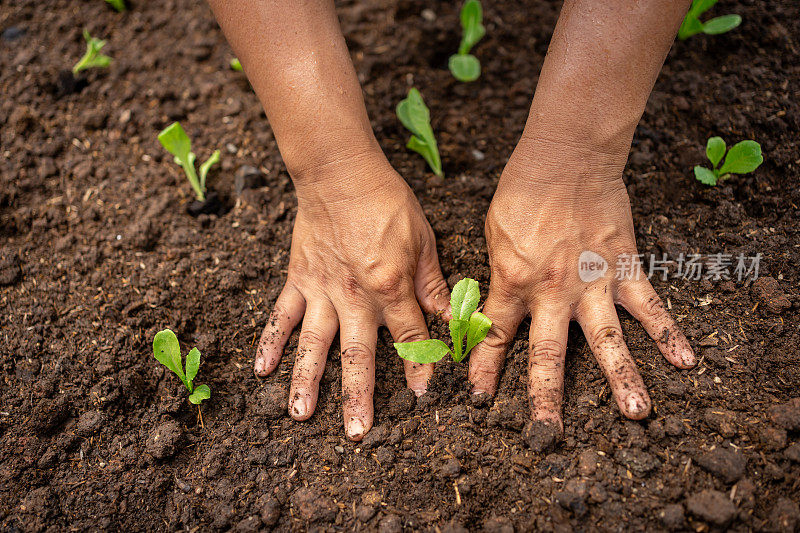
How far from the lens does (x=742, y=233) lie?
1833mm

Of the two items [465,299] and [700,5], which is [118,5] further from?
[700,5]

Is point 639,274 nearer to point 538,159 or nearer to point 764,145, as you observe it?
point 538,159

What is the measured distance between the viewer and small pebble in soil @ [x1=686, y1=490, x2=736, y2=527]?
50.8 inches

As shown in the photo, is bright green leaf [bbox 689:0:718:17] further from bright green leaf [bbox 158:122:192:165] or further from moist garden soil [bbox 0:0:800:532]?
bright green leaf [bbox 158:122:192:165]

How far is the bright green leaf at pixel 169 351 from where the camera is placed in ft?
5.36

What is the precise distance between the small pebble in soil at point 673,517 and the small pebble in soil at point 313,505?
767 mm

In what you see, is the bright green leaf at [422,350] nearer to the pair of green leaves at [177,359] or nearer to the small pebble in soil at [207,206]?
the pair of green leaves at [177,359]

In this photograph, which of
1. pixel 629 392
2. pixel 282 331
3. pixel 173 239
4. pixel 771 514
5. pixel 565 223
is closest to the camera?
pixel 771 514

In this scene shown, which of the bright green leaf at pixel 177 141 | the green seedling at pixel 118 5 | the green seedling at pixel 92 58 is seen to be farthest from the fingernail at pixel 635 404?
the green seedling at pixel 118 5

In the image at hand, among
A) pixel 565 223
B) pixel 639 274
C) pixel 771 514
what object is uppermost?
pixel 565 223

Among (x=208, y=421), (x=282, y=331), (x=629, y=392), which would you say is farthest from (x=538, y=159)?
(x=208, y=421)

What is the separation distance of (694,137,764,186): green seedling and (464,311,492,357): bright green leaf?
0.95 meters

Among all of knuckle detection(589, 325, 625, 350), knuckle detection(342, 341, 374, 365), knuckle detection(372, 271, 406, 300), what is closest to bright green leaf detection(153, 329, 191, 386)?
knuckle detection(342, 341, 374, 365)

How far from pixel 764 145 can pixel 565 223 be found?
0.94m
